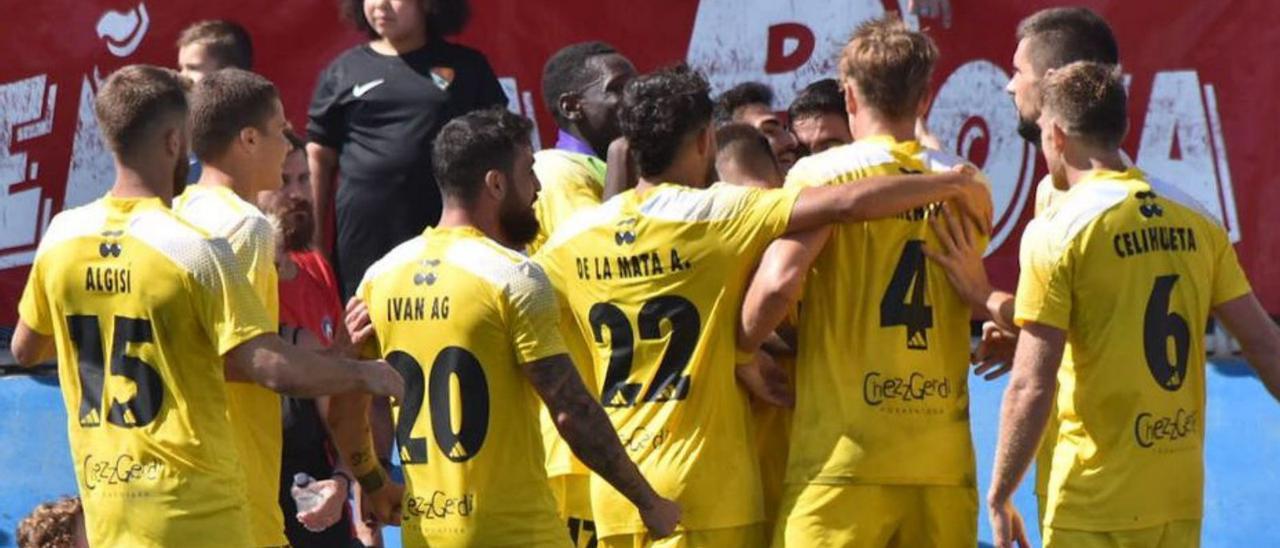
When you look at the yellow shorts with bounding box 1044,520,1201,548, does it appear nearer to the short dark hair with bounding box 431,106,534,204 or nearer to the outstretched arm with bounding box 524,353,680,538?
the outstretched arm with bounding box 524,353,680,538

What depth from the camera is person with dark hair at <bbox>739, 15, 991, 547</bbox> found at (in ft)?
22.6

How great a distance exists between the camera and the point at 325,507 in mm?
7484

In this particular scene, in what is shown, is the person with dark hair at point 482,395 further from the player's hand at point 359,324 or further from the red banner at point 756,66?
the red banner at point 756,66

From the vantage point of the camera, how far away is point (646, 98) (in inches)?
276

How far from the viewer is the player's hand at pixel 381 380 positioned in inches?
254

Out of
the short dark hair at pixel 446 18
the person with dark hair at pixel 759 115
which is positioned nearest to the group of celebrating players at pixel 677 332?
the person with dark hair at pixel 759 115

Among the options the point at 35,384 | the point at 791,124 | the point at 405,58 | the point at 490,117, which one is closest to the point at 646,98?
the point at 490,117

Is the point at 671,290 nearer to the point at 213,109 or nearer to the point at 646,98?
the point at 646,98

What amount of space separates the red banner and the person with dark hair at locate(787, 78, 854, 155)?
1.60 meters

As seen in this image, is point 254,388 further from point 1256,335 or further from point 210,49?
point 210,49

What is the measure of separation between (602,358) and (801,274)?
687 millimetres

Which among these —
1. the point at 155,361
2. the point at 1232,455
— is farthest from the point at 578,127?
the point at 1232,455

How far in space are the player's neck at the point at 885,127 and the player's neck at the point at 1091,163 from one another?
481mm

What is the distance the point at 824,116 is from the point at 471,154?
1.79 metres
